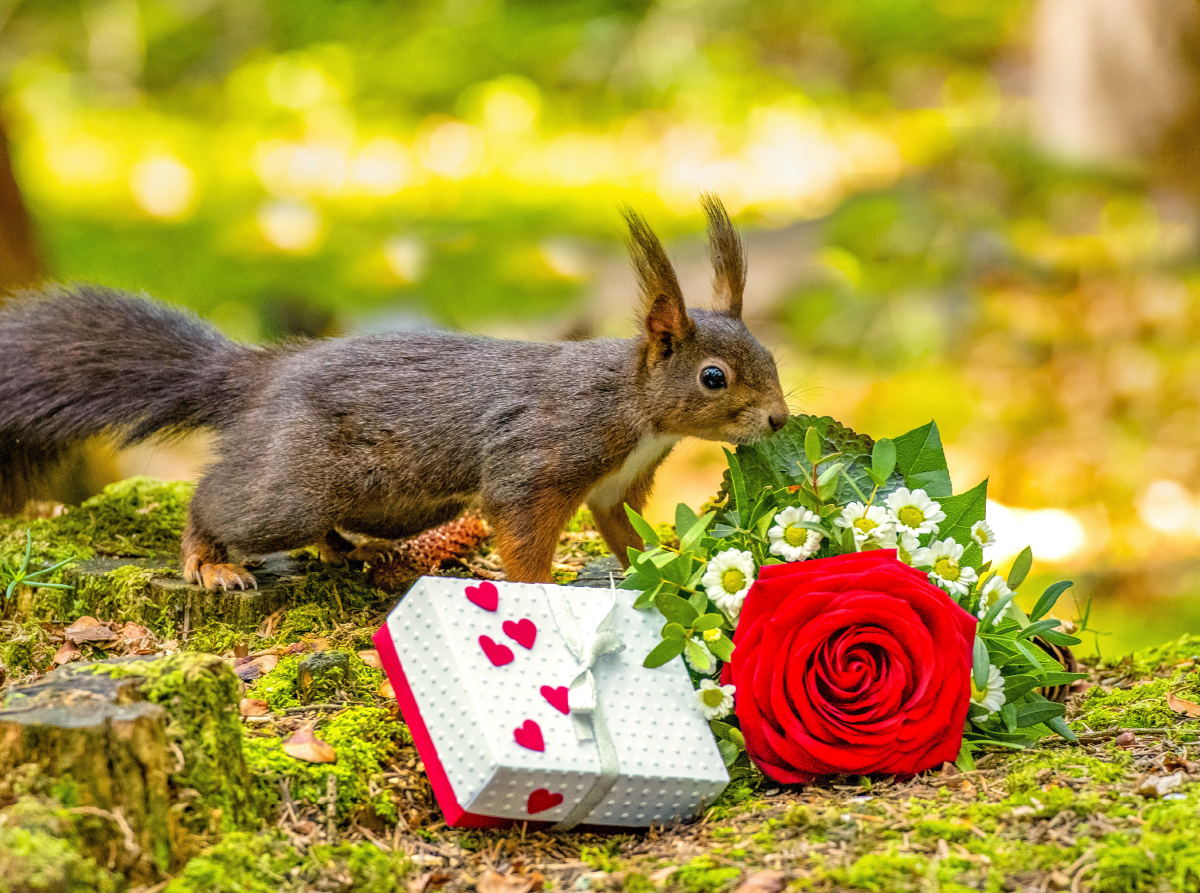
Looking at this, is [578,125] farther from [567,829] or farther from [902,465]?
[567,829]

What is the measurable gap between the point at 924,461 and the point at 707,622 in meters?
0.56

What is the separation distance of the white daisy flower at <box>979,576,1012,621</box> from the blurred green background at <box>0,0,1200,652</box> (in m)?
2.47

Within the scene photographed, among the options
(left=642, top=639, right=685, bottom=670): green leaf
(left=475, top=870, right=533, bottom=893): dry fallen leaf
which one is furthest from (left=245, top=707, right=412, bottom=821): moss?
(left=642, top=639, right=685, bottom=670): green leaf

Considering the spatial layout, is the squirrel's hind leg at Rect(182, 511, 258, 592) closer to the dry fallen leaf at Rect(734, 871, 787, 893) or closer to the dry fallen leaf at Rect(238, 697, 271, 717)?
the dry fallen leaf at Rect(238, 697, 271, 717)

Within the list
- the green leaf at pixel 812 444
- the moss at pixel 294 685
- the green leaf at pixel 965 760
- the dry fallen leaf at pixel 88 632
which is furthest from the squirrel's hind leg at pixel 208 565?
the green leaf at pixel 965 760

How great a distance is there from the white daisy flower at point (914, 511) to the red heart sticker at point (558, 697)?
69cm

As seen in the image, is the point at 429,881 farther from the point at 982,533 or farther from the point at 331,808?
the point at 982,533

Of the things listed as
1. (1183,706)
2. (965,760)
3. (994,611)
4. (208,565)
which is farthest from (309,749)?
(1183,706)

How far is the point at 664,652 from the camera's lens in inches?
72.6

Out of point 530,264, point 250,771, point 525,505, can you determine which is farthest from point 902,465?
point 530,264

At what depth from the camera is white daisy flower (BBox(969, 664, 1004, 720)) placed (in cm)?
195

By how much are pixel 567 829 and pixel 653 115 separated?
6.38 metres

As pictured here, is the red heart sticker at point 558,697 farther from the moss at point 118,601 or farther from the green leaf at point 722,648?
the moss at point 118,601

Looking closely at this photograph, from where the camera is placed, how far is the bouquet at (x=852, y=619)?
1776 millimetres
